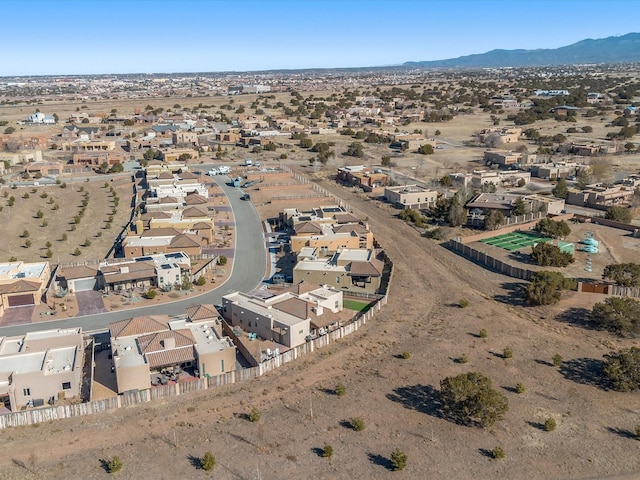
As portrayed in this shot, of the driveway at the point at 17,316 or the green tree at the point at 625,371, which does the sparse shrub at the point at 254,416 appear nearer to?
the green tree at the point at 625,371

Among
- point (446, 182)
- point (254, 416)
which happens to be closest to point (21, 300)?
point (254, 416)

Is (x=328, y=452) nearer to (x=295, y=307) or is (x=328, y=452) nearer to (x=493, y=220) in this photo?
(x=295, y=307)

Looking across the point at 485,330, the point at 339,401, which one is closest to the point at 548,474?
the point at 339,401

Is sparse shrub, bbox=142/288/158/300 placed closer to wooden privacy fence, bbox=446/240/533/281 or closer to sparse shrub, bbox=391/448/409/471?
sparse shrub, bbox=391/448/409/471

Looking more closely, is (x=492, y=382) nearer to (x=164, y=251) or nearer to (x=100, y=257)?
(x=164, y=251)

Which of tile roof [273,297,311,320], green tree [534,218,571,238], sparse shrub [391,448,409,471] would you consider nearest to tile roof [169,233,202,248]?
tile roof [273,297,311,320]

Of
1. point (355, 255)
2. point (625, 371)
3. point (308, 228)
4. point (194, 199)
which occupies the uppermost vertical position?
point (194, 199)
